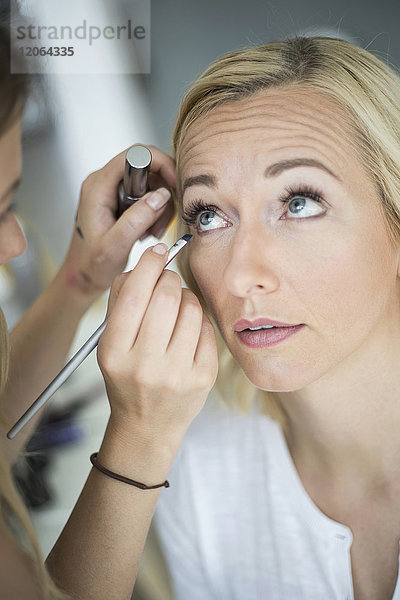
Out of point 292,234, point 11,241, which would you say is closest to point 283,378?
point 292,234

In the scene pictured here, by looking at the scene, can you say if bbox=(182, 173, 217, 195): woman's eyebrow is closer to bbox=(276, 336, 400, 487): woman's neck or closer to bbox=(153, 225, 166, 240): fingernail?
bbox=(153, 225, 166, 240): fingernail

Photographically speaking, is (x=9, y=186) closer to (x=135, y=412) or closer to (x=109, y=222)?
(x=109, y=222)

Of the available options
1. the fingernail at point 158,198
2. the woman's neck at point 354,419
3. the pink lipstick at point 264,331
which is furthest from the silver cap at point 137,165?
the woman's neck at point 354,419

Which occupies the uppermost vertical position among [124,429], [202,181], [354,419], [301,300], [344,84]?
[344,84]

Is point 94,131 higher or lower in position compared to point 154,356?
higher

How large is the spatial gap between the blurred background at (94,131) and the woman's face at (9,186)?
14 centimetres

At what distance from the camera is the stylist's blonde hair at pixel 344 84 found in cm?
82

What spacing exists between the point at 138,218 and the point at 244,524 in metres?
0.51

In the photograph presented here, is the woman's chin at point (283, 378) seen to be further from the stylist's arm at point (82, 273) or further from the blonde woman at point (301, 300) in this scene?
the stylist's arm at point (82, 273)

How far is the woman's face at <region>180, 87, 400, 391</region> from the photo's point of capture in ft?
2.56

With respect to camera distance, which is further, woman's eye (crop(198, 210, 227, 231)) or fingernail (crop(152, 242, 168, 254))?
woman's eye (crop(198, 210, 227, 231))

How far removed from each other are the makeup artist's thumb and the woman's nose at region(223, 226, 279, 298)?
0.17 m

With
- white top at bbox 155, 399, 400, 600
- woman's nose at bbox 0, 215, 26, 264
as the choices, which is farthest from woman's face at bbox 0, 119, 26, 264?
white top at bbox 155, 399, 400, 600

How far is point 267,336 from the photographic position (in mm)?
810
